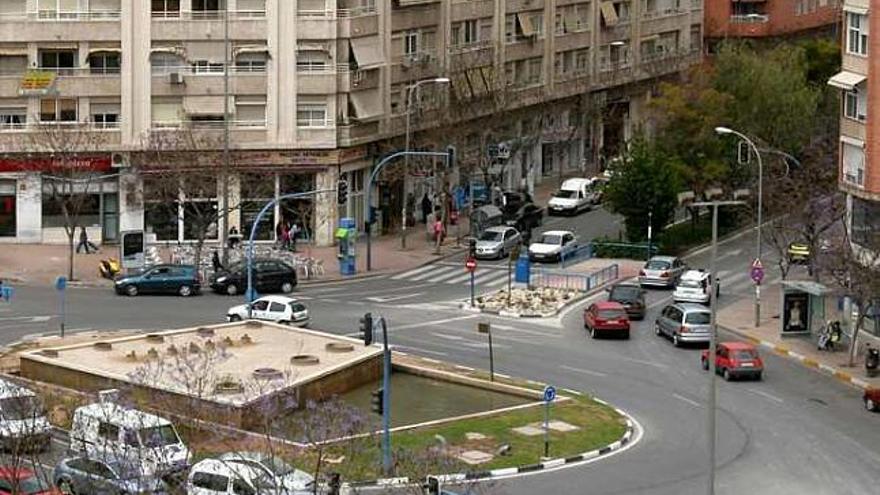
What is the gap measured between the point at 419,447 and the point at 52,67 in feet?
150

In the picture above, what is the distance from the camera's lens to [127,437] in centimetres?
4556

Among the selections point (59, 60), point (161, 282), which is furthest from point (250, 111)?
Answer: point (161, 282)

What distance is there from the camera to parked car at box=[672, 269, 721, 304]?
7938 centimetres

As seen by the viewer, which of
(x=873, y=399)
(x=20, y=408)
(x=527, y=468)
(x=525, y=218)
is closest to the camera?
(x=20, y=408)

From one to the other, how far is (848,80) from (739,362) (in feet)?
43.7

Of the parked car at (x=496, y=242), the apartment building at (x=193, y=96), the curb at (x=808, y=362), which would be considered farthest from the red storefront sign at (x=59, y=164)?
the curb at (x=808, y=362)

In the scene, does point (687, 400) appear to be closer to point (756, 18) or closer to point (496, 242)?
point (496, 242)

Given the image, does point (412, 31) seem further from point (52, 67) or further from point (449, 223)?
point (52, 67)

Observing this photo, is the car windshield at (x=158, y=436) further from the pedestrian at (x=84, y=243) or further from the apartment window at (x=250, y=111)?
the apartment window at (x=250, y=111)

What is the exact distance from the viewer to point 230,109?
94.4 m

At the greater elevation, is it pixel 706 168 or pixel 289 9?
pixel 289 9

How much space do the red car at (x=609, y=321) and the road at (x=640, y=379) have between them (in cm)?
50

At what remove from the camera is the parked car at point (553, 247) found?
3585 inches

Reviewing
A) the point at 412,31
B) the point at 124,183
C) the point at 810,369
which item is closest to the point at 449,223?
the point at 412,31
